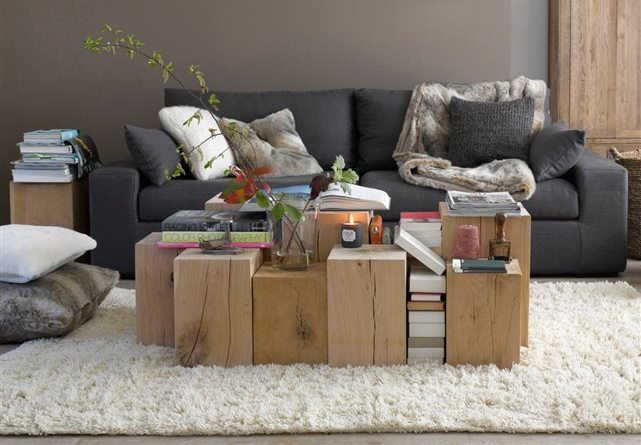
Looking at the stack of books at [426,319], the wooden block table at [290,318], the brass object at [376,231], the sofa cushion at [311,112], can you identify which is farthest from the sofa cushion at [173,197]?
the stack of books at [426,319]

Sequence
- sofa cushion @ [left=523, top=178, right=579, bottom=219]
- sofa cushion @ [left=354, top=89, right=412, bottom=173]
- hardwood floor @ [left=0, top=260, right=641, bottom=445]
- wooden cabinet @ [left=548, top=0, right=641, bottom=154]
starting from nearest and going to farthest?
hardwood floor @ [left=0, top=260, right=641, bottom=445] → sofa cushion @ [left=523, top=178, right=579, bottom=219] → sofa cushion @ [left=354, top=89, right=412, bottom=173] → wooden cabinet @ [left=548, top=0, right=641, bottom=154]

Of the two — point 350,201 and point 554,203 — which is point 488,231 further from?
point 554,203

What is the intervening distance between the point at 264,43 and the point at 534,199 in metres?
1.99

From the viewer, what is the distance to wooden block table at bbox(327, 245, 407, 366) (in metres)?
3.24

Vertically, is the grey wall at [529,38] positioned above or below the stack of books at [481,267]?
above

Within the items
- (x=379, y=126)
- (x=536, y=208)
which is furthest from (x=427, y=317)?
(x=379, y=126)

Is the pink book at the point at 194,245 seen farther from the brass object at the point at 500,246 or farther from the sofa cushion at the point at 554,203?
the sofa cushion at the point at 554,203

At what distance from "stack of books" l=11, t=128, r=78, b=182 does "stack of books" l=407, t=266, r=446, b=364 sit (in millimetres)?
2327

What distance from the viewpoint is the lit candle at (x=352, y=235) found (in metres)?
3.43

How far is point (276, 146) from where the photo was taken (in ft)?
17.2

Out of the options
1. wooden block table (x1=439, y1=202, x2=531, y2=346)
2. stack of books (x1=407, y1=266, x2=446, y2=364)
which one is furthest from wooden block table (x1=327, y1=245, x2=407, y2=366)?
wooden block table (x1=439, y1=202, x2=531, y2=346)

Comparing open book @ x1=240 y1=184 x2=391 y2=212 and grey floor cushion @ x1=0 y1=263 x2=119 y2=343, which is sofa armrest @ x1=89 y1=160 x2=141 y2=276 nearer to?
grey floor cushion @ x1=0 y1=263 x2=119 y2=343

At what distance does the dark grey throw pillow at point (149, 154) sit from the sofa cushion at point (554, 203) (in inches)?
66.9

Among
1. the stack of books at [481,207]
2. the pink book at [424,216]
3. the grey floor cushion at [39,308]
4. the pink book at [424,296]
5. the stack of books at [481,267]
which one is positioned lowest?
the grey floor cushion at [39,308]
